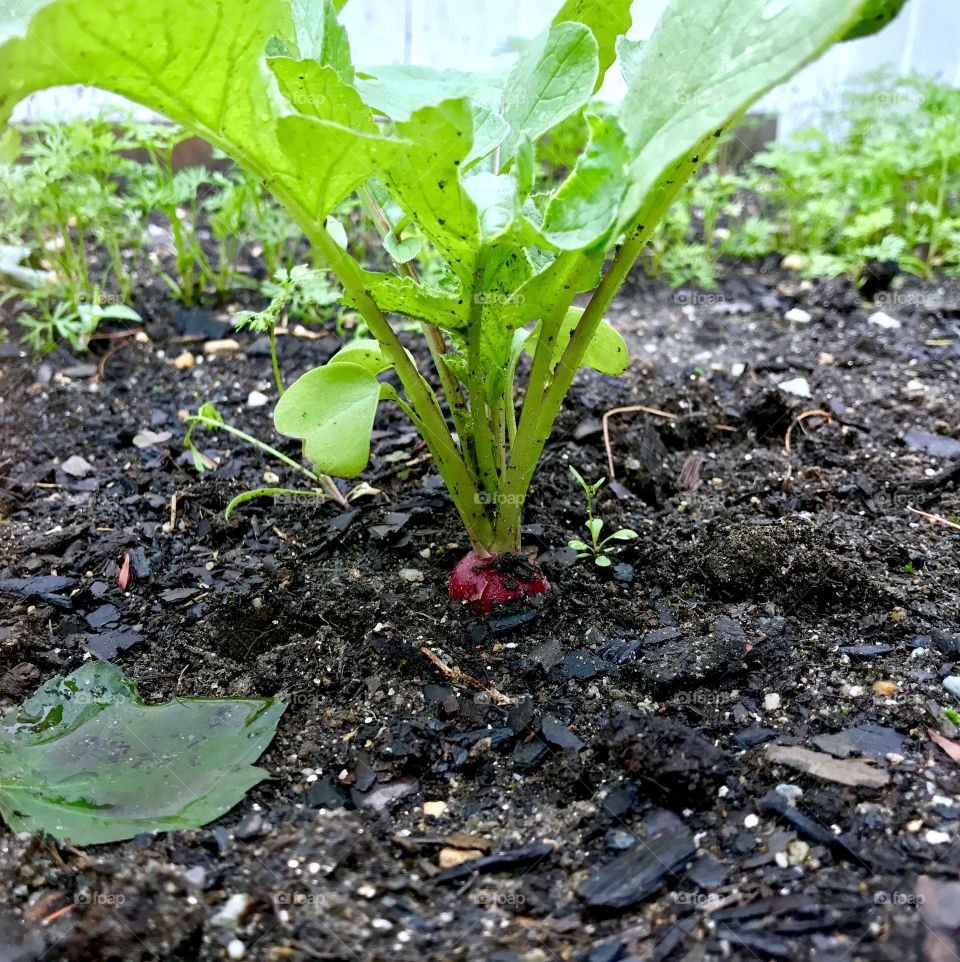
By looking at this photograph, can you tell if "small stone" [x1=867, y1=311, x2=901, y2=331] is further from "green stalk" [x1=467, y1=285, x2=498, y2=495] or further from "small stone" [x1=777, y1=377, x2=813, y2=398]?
"green stalk" [x1=467, y1=285, x2=498, y2=495]

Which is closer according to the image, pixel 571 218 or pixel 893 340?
pixel 571 218

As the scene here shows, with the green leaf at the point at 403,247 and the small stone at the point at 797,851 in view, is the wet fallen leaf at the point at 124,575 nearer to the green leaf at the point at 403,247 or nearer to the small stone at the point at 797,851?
the green leaf at the point at 403,247

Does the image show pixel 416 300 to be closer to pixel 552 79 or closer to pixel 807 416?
pixel 552 79

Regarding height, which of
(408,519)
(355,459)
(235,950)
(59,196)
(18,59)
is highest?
(18,59)

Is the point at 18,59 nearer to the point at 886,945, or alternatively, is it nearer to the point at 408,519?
the point at 408,519

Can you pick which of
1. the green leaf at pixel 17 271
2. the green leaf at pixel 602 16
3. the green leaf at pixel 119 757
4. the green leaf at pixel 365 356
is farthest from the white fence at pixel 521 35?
the green leaf at pixel 119 757

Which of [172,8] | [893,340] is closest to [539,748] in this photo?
[172,8]

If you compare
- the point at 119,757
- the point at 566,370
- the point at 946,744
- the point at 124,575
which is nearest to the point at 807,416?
the point at 566,370

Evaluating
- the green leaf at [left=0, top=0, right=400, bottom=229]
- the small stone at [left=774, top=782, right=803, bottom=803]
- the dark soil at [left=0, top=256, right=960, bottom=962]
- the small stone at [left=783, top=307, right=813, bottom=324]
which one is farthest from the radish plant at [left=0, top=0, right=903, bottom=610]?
the small stone at [left=783, top=307, right=813, bottom=324]
